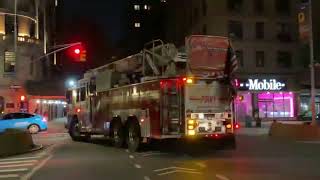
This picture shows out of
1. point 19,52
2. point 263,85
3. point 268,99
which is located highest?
point 19,52

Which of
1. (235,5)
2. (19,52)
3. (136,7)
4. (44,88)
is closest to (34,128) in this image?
(19,52)

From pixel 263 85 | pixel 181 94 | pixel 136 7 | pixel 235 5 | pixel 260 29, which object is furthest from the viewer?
pixel 136 7

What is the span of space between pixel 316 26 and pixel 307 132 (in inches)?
1843

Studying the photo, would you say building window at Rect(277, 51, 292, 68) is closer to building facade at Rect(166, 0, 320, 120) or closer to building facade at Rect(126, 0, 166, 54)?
building facade at Rect(166, 0, 320, 120)

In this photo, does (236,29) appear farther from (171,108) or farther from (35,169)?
(35,169)

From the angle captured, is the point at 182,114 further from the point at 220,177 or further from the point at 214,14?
the point at 214,14

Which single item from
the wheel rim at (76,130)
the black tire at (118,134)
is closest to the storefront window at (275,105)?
the wheel rim at (76,130)

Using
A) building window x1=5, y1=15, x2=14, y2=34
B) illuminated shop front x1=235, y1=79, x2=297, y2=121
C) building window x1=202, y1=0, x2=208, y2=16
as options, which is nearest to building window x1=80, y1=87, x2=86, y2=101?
building window x1=5, y1=15, x2=14, y2=34

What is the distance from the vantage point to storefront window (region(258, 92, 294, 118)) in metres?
72.8

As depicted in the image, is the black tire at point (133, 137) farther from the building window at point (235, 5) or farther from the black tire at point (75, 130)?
the building window at point (235, 5)

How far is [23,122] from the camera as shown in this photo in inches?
1626

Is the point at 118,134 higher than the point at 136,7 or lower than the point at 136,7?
lower

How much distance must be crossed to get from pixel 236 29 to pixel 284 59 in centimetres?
706

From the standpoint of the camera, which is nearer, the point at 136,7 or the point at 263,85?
the point at 263,85
